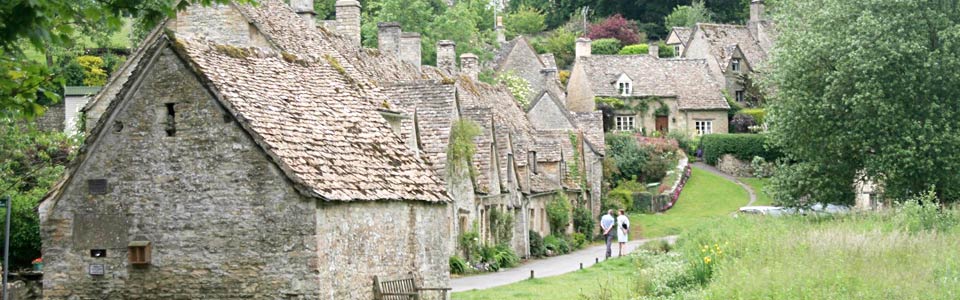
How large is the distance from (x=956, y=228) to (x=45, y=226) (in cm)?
1981

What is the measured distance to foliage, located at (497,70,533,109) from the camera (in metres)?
83.2

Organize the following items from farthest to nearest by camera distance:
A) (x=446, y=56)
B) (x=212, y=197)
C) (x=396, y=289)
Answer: (x=446, y=56)
(x=396, y=289)
(x=212, y=197)

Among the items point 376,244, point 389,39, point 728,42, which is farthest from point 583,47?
point 376,244

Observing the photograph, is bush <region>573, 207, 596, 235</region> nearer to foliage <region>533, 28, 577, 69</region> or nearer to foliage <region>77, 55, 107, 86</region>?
foliage <region>77, 55, 107, 86</region>

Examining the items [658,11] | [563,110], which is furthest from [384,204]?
[658,11]

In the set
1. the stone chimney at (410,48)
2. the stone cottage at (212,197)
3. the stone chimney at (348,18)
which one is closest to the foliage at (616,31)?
the stone chimney at (410,48)

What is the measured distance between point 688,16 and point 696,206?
194 ft

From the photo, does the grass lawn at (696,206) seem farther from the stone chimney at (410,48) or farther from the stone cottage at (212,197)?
the stone cottage at (212,197)

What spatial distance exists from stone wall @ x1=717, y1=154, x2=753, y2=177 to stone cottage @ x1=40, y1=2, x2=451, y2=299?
62.2 metres

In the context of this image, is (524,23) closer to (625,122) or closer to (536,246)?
(625,122)

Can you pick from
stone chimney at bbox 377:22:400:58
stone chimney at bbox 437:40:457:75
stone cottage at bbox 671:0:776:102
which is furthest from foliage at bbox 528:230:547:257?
stone cottage at bbox 671:0:776:102

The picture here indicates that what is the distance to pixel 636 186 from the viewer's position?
236 ft

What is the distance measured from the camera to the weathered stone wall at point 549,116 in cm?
6900

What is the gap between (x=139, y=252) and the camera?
64.8 feet
